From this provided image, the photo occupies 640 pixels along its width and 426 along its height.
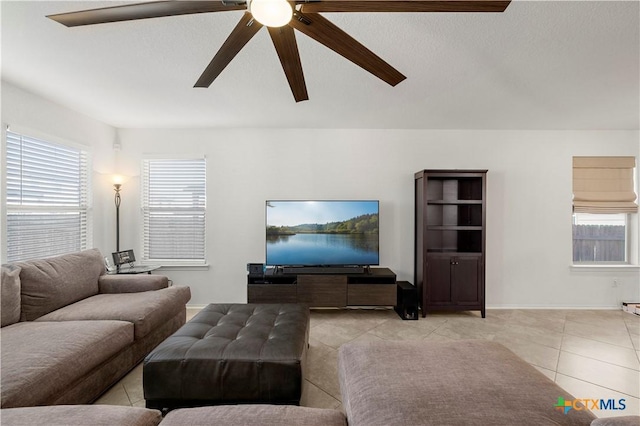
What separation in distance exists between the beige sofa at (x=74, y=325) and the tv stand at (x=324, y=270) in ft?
3.98

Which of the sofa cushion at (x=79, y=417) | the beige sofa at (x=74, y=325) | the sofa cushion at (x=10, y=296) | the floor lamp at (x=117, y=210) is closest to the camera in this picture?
the sofa cushion at (x=79, y=417)

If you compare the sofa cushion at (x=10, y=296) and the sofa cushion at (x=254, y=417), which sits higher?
the sofa cushion at (x=10, y=296)

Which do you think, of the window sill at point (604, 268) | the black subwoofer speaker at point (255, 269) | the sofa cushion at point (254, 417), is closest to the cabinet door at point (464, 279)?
the window sill at point (604, 268)

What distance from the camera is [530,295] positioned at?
146 inches

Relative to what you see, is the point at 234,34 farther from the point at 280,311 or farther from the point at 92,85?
the point at 92,85

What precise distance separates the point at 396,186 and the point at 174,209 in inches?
119

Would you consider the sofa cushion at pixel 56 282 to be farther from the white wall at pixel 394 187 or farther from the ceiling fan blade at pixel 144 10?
the ceiling fan blade at pixel 144 10

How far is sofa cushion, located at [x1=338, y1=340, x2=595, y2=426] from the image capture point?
1.02 meters

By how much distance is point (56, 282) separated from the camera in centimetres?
228

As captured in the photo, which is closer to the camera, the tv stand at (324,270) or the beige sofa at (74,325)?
the beige sofa at (74,325)

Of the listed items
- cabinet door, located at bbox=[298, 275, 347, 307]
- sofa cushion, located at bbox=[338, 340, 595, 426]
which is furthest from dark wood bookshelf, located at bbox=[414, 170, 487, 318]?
sofa cushion, located at bbox=[338, 340, 595, 426]

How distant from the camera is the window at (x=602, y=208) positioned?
3.72 metres

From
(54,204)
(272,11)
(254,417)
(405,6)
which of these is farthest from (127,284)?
(405,6)

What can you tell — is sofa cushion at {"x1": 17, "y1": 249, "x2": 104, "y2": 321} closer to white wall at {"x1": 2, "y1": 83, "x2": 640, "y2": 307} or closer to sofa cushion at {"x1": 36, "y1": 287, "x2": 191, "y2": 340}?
sofa cushion at {"x1": 36, "y1": 287, "x2": 191, "y2": 340}
